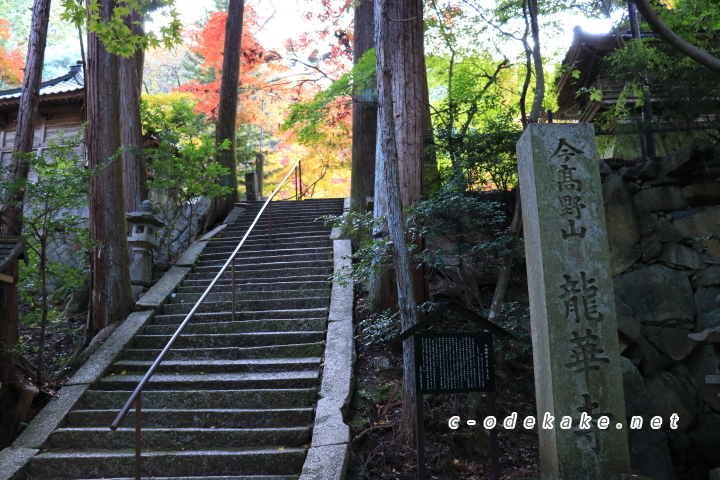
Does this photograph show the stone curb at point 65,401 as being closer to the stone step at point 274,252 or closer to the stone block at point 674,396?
the stone step at point 274,252

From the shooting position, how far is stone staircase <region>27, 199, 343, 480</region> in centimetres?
507

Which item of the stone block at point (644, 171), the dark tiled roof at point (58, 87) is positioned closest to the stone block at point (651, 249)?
the stone block at point (644, 171)

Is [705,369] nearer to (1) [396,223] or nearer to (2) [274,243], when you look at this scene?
(1) [396,223]

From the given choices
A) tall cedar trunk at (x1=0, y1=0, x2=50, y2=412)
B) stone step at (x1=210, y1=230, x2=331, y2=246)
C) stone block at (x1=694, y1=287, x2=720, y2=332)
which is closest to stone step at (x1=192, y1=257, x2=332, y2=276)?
stone step at (x1=210, y1=230, x2=331, y2=246)

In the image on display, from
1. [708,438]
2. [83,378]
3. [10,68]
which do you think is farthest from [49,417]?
[10,68]

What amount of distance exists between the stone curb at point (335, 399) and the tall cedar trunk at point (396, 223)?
67 centimetres

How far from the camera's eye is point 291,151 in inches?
829

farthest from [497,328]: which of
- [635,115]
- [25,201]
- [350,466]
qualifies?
[635,115]

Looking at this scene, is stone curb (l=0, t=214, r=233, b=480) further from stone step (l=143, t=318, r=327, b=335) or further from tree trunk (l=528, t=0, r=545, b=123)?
tree trunk (l=528, t=0, r=545, b=123)

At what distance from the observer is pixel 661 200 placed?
27.6ft

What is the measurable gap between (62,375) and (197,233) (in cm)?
601

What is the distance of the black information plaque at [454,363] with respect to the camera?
4.46 meters

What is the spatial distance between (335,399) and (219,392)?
142 cm

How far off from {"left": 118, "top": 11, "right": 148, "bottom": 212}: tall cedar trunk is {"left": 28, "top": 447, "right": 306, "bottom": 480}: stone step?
6.17 meters
